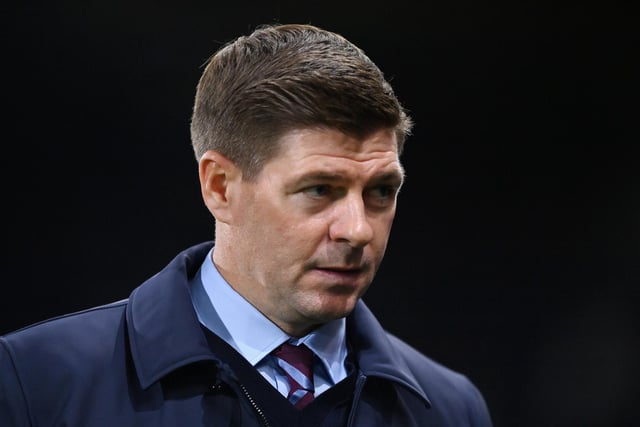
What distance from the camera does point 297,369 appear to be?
1632 millimetres

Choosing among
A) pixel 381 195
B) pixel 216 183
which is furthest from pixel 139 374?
pixel 381 195

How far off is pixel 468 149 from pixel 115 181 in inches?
40.5

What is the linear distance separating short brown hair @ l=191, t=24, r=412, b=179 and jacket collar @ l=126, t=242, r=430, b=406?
0.67 feet

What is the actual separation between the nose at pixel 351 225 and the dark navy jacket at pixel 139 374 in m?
0.25

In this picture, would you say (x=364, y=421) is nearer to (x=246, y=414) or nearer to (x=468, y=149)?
(x=246, y=414)

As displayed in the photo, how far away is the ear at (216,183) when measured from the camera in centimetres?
162

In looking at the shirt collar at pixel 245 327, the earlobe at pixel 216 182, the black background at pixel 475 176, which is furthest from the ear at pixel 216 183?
the black background at pixel 475 176

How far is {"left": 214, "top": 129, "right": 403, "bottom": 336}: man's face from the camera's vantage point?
60.4 inches

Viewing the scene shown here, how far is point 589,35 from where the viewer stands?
3.23 m

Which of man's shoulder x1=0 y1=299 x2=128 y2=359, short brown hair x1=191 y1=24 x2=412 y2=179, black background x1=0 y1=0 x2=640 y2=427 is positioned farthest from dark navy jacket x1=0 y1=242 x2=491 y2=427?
black background x1=0 y1=0 x2=640 y2=427

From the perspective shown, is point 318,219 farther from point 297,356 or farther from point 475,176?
point 475,176

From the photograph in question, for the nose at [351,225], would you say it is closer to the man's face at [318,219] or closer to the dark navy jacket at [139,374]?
the man's face at [318,219]

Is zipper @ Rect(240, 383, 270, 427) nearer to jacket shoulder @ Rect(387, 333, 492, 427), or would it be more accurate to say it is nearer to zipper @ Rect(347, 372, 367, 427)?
zipper @ Rect(347, 372, 367, 427)

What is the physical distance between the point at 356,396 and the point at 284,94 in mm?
466
